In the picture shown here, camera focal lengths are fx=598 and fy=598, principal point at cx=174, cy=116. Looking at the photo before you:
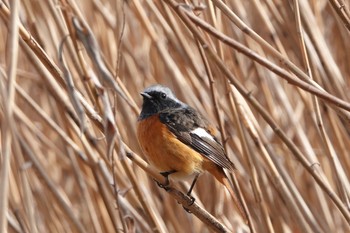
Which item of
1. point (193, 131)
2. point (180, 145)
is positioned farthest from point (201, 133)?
point (180, 145)

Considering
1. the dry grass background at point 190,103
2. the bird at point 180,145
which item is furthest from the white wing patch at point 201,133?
the dry grass background at point 190,103

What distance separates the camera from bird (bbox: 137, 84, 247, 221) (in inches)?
104

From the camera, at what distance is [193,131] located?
9.17ft

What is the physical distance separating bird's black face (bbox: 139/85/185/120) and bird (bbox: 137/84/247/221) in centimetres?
1

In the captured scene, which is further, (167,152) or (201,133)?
(201,133)

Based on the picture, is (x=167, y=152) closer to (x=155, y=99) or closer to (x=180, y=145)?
(x=180, y=145)

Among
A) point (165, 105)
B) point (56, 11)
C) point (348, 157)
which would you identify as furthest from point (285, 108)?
point (56, 11)

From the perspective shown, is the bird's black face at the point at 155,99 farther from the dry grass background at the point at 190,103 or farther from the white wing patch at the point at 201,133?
the white wing patch at the point at 201,133

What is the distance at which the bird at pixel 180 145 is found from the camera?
8.68 ft

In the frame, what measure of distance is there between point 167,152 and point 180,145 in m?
0.08

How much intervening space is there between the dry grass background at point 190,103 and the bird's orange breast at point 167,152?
0.35ft

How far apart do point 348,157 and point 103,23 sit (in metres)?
1.45

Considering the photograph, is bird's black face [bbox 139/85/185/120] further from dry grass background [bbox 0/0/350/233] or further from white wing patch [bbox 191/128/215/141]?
white wing patch [bbox 191/128/215/141]

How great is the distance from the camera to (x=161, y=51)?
2.84 metres
